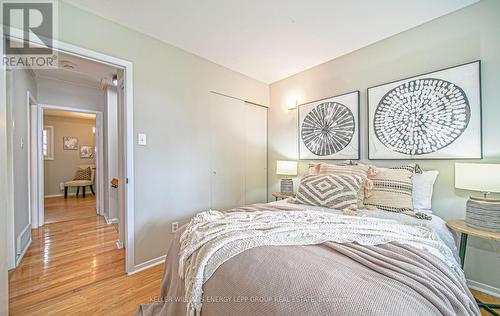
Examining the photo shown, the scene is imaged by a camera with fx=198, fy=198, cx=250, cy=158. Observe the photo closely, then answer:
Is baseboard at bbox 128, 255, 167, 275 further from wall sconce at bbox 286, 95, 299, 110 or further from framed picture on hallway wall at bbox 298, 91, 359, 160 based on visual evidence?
wall sconce at bbox 286, 95, 299, 110

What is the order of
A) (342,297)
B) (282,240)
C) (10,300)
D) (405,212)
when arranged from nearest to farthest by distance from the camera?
(342,297)
(282,240)
(10,300)
(405,212)

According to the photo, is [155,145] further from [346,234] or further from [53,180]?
[53,180]

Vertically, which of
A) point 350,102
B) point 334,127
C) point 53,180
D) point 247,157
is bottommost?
point 53,180

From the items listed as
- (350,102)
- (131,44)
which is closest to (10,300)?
(131,44)

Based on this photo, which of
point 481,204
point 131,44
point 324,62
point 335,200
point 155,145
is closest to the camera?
Result: point 481,204

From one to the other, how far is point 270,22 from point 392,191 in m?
2.02

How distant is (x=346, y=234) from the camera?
1150 mm

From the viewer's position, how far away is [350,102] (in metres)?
2.53

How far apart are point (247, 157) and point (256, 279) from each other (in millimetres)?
2481

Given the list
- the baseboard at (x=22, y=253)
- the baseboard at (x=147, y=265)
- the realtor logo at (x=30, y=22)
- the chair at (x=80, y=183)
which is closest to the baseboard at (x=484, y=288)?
the baseboard at (x=147, y=265)

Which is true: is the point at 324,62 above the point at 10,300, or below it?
above

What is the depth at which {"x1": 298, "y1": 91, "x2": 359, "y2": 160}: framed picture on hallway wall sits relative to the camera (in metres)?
2.51

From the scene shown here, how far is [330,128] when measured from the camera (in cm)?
273

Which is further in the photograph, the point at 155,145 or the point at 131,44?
the point at 155,145
